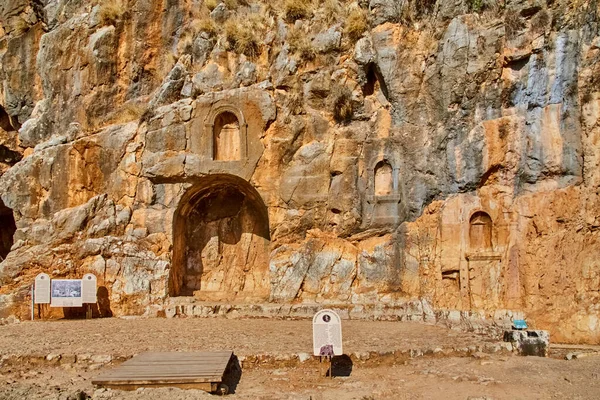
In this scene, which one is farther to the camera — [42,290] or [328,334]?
[42,290]

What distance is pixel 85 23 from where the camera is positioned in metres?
20.0

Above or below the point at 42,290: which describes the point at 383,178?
above

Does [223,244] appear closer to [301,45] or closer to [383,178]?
[383,178]

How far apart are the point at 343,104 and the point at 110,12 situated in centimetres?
869

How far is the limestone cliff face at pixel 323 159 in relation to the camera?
1513cm

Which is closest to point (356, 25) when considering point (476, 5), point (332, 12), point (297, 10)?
point (332, 12)

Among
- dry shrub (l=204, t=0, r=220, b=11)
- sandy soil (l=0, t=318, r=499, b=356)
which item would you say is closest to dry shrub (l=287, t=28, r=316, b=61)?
dry shrub (l=204, t=0, r=220, b=11)

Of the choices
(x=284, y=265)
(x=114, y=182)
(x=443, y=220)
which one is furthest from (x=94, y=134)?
(x=443, y=220)

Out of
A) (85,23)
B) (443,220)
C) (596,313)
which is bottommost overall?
(596,313)

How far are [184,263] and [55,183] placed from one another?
4.70 metres

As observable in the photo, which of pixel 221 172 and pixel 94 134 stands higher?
pixel 94 134

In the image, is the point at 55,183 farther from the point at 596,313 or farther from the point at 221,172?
the point at 596,313

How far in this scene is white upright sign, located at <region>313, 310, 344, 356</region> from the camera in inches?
361

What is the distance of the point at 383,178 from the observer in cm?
1725
